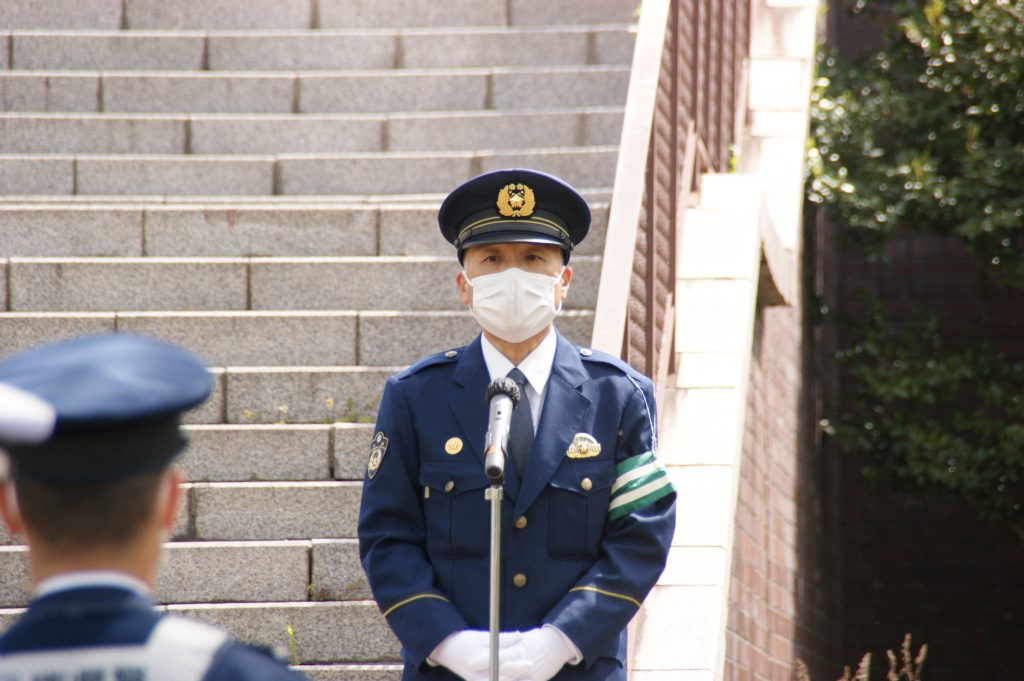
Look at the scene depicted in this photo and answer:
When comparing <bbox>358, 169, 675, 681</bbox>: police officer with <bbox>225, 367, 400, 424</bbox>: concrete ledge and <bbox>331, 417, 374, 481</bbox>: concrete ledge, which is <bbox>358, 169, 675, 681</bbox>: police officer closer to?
<bbox>331, 417, 374, 481</bbox>: concrete ledge

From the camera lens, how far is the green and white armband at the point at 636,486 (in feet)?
10.3

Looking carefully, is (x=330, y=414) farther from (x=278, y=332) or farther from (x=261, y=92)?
(x=261, y=92)

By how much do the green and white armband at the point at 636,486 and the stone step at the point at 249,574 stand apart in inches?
75.2

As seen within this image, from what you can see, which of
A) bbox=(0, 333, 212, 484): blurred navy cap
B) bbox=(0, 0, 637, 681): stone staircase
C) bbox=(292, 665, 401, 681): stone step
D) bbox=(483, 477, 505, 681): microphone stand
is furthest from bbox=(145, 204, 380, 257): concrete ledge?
bbox=(0, 333, 212, 484): blurred navy cap

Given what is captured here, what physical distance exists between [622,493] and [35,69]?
18.1 feet

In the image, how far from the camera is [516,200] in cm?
330

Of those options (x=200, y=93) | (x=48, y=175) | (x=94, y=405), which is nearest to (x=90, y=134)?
(x=48, y=175)

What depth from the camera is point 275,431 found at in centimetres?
528

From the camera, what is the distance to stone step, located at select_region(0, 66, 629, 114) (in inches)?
291

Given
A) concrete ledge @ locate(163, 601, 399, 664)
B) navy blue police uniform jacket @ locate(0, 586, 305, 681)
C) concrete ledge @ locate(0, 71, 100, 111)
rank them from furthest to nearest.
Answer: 1. concrete ledge @ locate(0, 71, 100, 111)
2. concrete ledge @ locate(163, 601, 399, 664)
3. navy blue police uniform jacket @ locate(0, 586, 305, 681)

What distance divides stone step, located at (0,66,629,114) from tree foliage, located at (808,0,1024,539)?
1909 mm

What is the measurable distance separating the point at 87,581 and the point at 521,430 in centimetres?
159

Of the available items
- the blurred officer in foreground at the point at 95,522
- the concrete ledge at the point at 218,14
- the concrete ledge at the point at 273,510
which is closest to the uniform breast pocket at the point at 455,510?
the blurred officer in foreground at the point at 95,522

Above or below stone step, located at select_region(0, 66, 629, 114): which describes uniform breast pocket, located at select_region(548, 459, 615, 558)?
below
